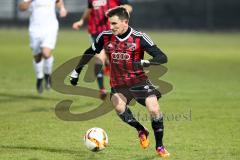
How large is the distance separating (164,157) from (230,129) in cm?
234

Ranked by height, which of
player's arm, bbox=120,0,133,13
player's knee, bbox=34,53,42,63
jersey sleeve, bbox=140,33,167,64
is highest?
jersey sleeve, bbox=140,33,167,64

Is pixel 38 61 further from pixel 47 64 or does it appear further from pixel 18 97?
pixel 18 97

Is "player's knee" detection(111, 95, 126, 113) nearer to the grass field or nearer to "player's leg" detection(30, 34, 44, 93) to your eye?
the grass field

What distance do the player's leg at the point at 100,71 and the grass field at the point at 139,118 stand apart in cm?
35

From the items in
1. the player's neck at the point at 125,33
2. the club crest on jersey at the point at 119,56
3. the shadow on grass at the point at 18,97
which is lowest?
the shadow on grass at the point at 18,97

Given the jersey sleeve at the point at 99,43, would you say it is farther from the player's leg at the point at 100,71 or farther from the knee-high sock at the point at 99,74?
the knee-high sock at the point at 99,74

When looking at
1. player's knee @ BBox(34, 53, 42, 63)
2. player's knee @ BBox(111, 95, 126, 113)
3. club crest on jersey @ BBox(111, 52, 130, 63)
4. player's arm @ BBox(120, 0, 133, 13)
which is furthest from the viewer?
player's knee @ BBox(34, 53, 42, 63)

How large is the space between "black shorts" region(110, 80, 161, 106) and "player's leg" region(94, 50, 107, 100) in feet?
15.1

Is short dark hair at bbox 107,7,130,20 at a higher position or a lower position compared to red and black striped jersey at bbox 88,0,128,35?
higher

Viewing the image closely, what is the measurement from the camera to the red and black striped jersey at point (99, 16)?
529 inches

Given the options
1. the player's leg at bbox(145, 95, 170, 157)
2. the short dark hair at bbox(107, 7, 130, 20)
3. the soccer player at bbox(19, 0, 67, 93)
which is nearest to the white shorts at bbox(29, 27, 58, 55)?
the soccer player at bbox(19, 0, 67, 93)

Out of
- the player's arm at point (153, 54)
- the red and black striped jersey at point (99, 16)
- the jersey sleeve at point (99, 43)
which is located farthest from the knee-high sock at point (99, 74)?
the player's arm at point (153, 54)

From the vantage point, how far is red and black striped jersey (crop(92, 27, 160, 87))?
325 inches

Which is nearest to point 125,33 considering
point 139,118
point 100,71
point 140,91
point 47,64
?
point 140,91
